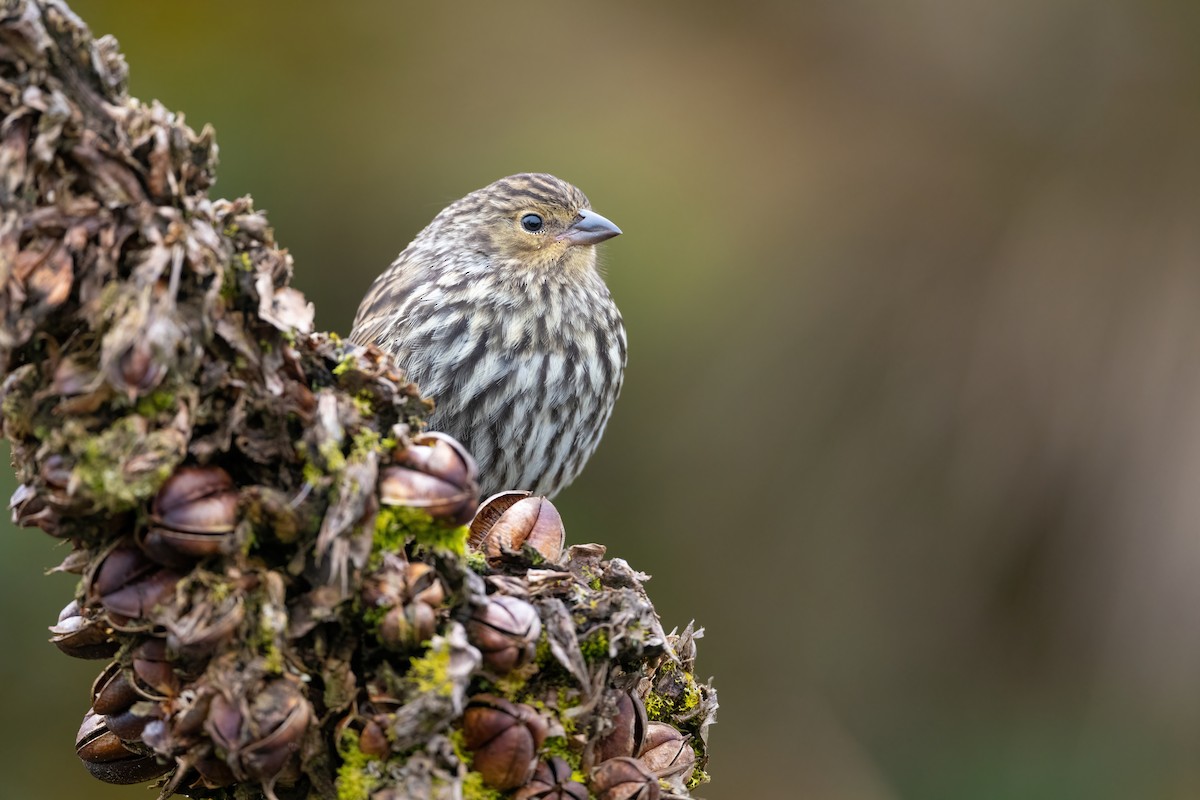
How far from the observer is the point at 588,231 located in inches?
153

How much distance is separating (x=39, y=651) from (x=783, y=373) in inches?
118

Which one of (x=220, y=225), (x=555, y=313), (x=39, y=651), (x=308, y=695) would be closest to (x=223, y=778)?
(x=308, y=695)

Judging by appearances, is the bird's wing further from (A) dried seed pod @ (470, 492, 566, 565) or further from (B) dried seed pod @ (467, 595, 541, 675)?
(B) dried seed pod @ (467, 595, 541, 675)

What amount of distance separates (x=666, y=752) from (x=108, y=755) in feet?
2.66

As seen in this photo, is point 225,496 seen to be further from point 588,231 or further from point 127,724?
point 588,231

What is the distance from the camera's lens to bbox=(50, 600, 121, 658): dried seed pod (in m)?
1.72

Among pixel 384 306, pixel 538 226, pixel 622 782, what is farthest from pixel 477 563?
pixel 538 226

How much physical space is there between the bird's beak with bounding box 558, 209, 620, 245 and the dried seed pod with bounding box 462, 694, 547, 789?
7.66 feet

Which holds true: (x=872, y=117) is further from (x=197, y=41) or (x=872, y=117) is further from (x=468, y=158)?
(x=197, y=41)

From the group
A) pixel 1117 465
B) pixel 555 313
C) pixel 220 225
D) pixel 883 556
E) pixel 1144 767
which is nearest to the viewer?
pixel 220 225

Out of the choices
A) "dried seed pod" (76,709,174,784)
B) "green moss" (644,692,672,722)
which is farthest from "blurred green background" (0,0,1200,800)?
"dried seed pod" (76,709,174,784)

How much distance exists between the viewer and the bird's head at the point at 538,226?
150 inches

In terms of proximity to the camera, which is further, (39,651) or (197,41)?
(197,41)

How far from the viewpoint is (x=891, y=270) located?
510 cm
